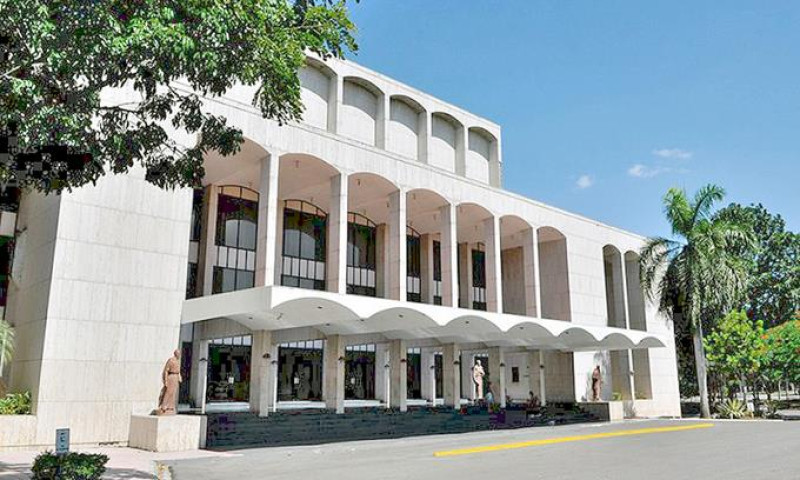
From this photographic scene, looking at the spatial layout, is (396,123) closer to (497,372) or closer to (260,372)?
(497,372)

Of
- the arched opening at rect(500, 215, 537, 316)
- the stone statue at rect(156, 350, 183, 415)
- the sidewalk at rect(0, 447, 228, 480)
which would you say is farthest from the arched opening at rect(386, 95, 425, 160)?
the sidewalk at rect(0, 447, 228, 480)

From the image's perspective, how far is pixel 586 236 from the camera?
1481 inches

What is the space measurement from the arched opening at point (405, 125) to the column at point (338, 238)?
9.15 m

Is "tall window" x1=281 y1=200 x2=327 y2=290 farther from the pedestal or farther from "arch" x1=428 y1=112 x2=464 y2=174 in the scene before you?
the pedestal

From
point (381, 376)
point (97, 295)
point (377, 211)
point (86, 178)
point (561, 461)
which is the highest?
point (377, 211)

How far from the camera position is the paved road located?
1327 centimetres

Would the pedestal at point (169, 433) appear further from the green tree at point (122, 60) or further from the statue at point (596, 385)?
the statue at point (596, 385)

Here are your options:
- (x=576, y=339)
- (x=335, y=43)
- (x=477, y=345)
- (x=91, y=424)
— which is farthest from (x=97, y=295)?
(x=576, y=339)

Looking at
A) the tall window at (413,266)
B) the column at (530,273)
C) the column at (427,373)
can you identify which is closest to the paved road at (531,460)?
the column at (427,373)

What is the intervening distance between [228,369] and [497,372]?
43.6ft

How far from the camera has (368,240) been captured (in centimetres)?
3384

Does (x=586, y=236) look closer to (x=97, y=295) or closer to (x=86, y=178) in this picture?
(x=97, y=295)

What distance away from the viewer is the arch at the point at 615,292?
39500 mm

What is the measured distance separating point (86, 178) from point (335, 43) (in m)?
5.35
